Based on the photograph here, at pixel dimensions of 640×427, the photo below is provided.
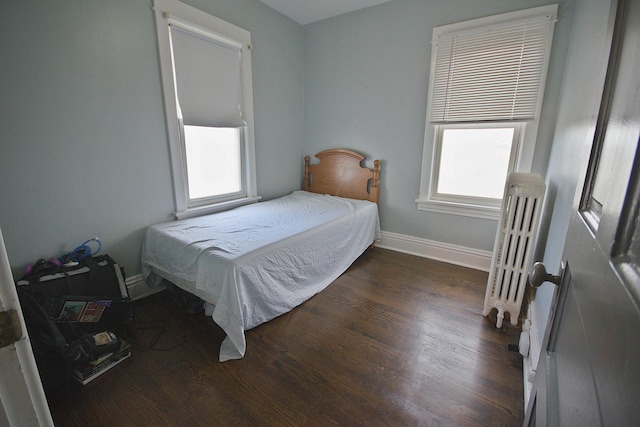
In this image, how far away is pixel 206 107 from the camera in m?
2.52

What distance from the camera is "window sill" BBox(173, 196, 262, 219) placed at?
8.13 feet

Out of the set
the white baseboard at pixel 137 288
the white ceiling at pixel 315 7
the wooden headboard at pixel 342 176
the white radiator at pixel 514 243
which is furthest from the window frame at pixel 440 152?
the white baseboard at pixel 137 288

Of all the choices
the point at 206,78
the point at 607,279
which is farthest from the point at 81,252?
the point at 607,279

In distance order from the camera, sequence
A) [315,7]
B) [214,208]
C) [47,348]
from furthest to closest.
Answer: [315,7]
[214,208]
[47,348]

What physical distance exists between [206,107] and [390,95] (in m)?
1.90

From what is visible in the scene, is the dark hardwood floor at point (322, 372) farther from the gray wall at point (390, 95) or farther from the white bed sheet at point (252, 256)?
the gray wall at point (390, 95)

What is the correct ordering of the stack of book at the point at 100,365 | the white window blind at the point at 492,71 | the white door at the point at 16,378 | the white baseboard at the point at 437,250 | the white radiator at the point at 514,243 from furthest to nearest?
the white baseboard at the point at 437,250 → the white window blind at the point at 492,71 → the white radiator at the point at 514,243 → the stack of book at the point at 100,365 → the white door at the point at 16,378

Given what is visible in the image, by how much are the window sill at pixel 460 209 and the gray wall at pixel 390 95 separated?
6 centimetres

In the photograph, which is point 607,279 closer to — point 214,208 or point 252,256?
point 252,256

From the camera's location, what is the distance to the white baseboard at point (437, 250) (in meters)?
2.84

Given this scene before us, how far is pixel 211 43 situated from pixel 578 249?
2913 millimetres

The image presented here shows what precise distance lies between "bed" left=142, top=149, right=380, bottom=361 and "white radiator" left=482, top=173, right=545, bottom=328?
4.12 ft

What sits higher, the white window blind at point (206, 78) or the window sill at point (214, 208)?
the white window blind at point (206, 78)

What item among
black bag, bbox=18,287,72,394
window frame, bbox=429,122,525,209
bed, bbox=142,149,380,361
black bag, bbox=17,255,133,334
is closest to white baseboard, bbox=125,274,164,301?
bed, bbox=142,149,380,361
